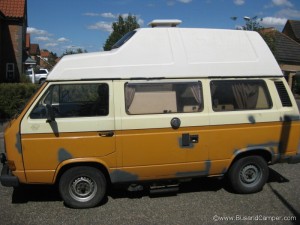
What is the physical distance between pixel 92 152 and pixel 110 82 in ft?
3.33

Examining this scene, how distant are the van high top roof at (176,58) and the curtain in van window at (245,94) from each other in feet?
0.54

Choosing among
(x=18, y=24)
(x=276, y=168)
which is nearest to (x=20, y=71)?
(x=18, y=24)

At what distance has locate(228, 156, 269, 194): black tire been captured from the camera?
598cm

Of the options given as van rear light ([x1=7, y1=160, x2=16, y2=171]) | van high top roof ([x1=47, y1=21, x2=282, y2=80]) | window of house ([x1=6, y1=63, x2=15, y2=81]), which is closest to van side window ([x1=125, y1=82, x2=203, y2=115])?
van high top roof ([x1=47, y1=21, x2=282, y2=80])

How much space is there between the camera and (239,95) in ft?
19.4

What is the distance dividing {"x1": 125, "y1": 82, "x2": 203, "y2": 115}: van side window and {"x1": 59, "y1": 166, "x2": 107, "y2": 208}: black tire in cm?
104

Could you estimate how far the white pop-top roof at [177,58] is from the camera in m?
5.31

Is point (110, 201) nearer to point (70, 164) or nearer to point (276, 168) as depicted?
point (70, 164)

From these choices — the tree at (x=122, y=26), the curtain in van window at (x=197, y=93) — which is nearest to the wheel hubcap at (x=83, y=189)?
the curtain in van window at (x=197, y=93)

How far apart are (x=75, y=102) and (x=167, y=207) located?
6.76ft

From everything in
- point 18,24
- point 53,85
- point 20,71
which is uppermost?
point 18,24

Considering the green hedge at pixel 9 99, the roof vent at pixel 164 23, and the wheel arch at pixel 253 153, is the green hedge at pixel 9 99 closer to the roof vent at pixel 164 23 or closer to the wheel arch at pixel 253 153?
the roof vent at pixel 164 23

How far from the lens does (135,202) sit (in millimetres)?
5719

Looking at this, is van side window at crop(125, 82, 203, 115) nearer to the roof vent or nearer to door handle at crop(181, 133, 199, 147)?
door handle at crop(181, 133, 199, 147)
